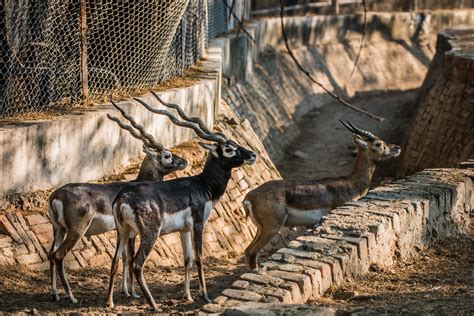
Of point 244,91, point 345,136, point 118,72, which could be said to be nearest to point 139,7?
point 118,72

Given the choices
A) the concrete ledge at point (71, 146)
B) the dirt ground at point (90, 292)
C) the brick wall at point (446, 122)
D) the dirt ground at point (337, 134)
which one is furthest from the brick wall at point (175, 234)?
the brick wall at point (446, 122)

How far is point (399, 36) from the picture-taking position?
1261 inches

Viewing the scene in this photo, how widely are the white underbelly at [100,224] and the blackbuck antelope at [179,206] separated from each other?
53cm

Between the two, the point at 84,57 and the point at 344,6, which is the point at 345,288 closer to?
the point at 84,57

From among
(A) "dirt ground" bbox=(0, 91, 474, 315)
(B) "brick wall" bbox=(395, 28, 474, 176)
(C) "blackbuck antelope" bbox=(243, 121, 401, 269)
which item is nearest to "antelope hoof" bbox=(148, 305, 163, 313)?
(A) "dirt ground" bbox=(0, 91, 474, 315)

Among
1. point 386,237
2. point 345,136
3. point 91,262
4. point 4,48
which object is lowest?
point 345,136

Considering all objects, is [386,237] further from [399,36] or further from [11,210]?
[399,36]

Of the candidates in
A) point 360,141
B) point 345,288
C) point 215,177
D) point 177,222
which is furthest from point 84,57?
point 345,288

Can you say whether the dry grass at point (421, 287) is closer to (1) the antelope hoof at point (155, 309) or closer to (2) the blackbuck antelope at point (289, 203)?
(1) the antelope hoof at point (155, 309)

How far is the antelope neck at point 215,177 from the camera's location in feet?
35.3

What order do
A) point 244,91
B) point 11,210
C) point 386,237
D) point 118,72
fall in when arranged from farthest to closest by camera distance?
point 244,91, point 118,72, point 11,210, point 386,237

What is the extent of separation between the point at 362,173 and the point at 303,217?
4.58 feet

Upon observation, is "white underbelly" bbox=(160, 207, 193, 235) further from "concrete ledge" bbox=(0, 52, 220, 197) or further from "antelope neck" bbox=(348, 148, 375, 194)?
"antelope neck" bbox=(348, 148, 375, 194)

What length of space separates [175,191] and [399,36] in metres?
22.8
